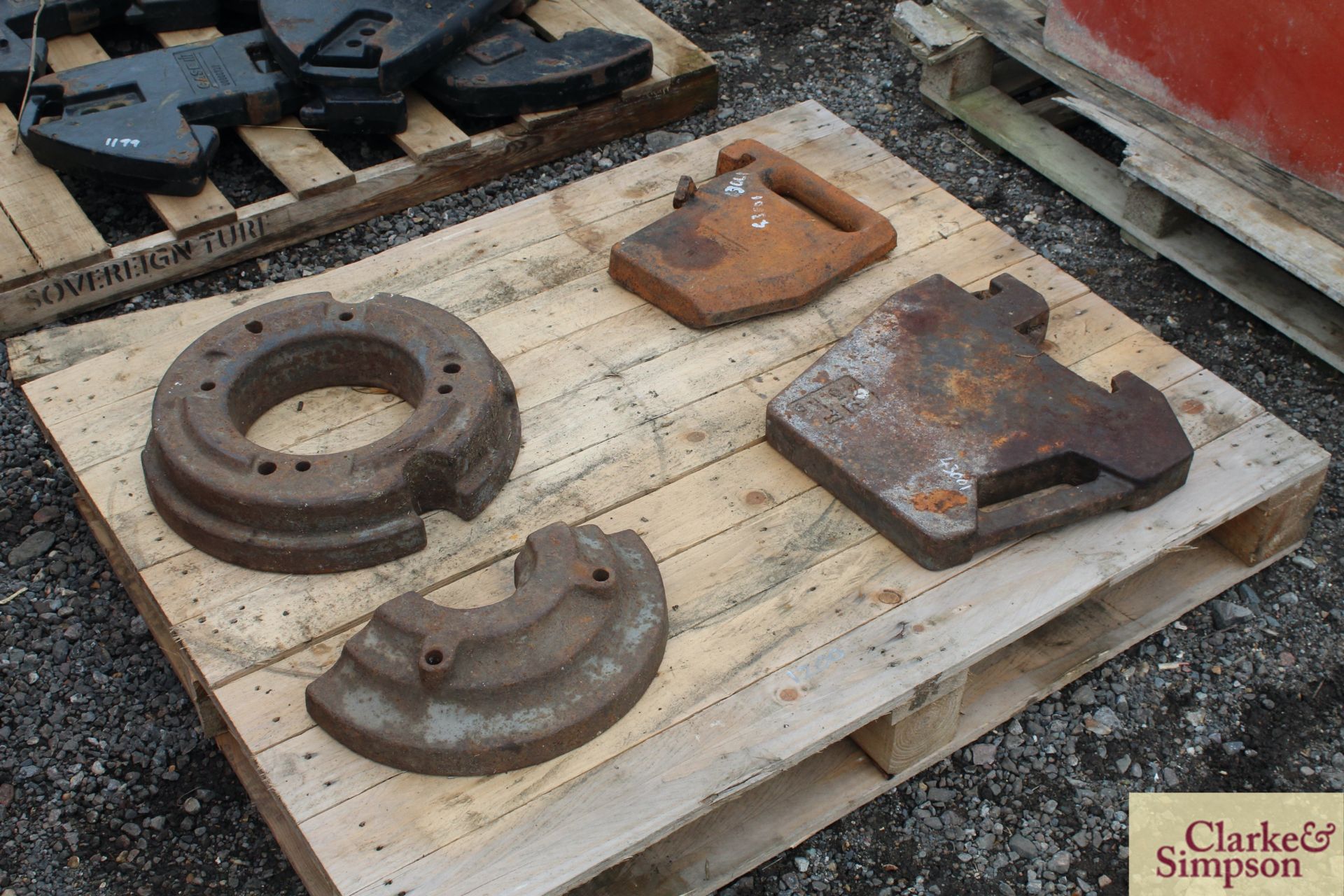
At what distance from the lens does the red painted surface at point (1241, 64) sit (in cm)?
301

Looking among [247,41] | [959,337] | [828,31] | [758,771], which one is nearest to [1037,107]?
[828,31]

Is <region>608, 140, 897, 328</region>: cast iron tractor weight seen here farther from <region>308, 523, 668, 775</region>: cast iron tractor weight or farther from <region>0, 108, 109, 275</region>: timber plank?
<region>0, 108, 109, 275</region>: timber plank

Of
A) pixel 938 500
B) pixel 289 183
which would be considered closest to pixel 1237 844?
pixel 938 500

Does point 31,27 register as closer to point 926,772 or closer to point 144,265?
point 144,265

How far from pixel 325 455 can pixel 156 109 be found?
1.60 metres

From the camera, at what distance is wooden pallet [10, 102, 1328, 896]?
204cm

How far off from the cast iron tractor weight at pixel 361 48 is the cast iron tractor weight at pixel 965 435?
1.59 metres

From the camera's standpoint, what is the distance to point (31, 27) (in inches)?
149

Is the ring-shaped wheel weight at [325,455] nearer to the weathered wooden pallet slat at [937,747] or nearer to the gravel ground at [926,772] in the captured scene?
the gravel ground at [926,772]

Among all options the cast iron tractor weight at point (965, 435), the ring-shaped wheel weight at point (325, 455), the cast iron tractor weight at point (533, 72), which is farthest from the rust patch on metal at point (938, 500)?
the cast iron tractor weight at point (533, 72)

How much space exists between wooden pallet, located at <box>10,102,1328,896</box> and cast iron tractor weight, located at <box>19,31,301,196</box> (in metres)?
0.67

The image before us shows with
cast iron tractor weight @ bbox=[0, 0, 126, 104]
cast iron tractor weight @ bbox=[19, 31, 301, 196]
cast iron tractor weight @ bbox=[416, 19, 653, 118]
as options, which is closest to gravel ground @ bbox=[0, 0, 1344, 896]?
cast iron tractor weight @ bbox=[19, 31, 301, 196]

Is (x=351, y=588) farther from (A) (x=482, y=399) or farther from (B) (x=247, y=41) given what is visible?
(B) (x=247, y=41)

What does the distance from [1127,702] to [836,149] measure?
152 centimetres
